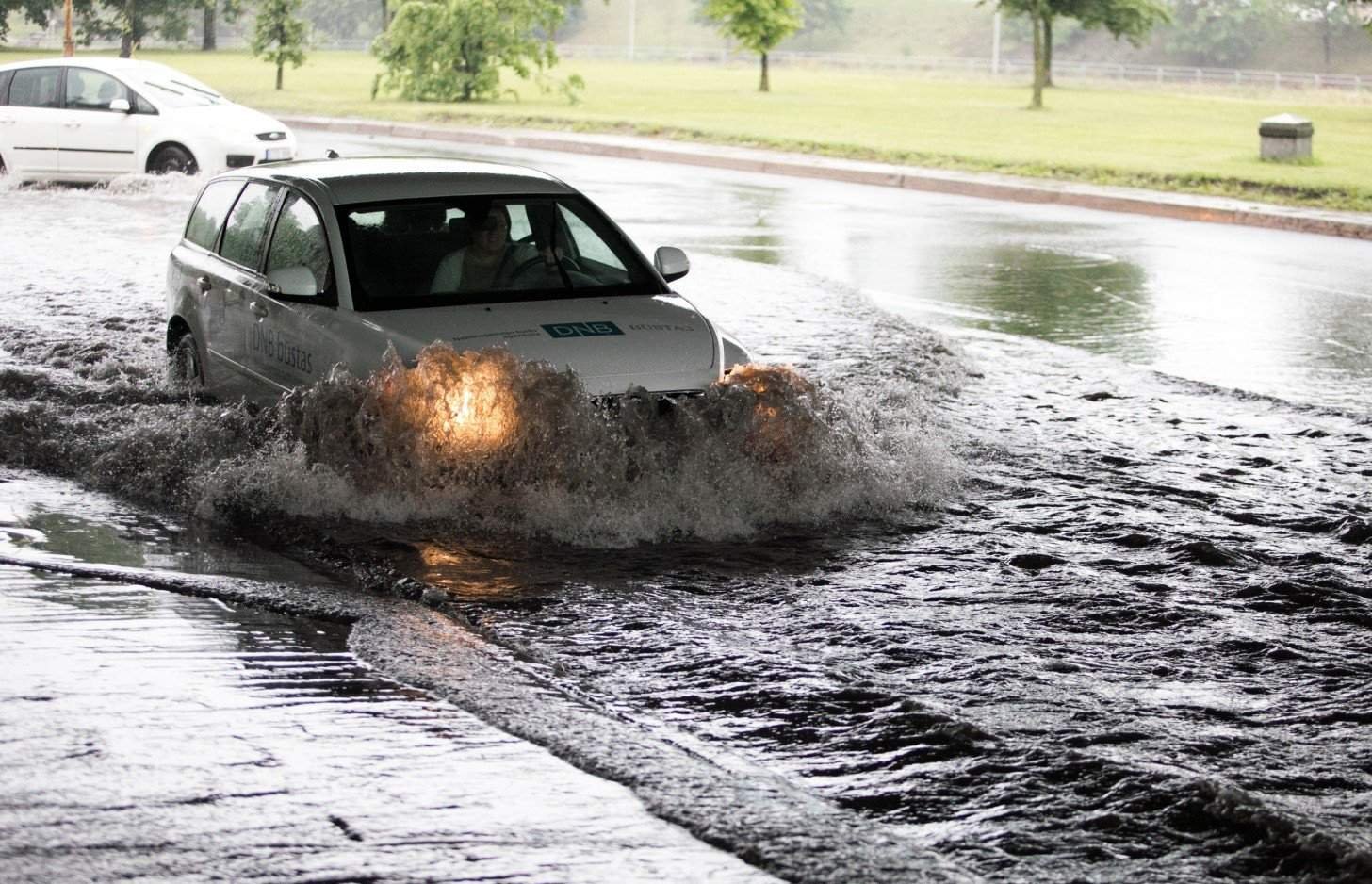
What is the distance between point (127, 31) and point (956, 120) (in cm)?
3090

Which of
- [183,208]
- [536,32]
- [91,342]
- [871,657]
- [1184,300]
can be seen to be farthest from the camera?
[536,32]

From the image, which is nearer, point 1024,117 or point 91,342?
point 91,342

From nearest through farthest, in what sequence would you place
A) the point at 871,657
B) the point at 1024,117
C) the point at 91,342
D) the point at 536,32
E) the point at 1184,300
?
the point at 871,657
the point at 91,342
the point at 1184,300
the point at 1024,117
the point at 536,32

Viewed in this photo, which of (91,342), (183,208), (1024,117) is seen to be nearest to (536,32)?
(1024,117)

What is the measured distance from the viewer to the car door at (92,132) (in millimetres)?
22562

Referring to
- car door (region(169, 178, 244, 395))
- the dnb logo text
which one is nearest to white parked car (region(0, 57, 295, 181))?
car door (region(169, 178, 244, 395))

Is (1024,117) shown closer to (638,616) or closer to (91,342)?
(91,342)

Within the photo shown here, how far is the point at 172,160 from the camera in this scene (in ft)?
75.0

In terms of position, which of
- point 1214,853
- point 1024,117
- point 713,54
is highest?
point 713,54

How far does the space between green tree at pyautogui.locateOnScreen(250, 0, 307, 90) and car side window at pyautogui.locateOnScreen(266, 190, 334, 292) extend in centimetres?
4525

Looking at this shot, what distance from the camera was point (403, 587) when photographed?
6.72 m

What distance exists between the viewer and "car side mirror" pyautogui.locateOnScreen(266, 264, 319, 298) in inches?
314

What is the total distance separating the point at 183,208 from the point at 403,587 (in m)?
15.2

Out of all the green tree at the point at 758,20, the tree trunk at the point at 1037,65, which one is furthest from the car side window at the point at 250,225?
the green tree at the point at 758,20
